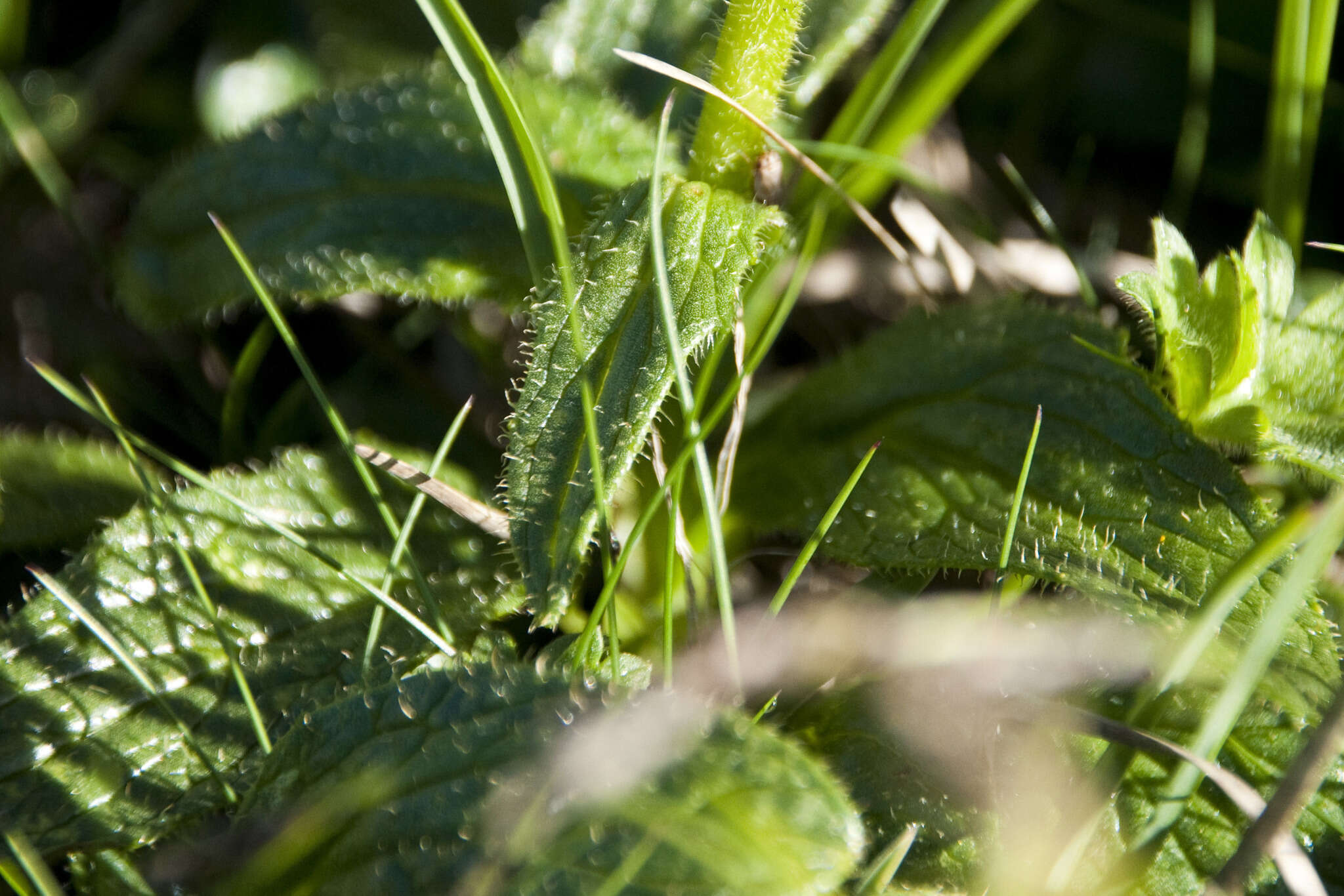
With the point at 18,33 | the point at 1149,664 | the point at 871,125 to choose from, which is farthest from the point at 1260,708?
the point at 18,33

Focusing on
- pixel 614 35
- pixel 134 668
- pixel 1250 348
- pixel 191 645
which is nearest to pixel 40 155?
pixel 614 35

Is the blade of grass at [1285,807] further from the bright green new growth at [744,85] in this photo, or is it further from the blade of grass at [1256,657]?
the bright green new growth at [744,85]

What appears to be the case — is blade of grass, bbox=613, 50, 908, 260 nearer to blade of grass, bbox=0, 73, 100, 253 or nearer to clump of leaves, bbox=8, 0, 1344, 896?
clump of leaves, bbox=8, 0, 1344, 896

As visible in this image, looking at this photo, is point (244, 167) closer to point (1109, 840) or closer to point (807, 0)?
point (807, 0)

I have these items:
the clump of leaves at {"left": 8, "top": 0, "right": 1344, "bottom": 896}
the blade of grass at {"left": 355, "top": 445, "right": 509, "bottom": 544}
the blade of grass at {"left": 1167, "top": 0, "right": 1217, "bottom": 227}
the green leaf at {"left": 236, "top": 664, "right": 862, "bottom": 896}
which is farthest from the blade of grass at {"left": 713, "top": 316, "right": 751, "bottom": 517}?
the blade of grass at {"left": 1167, "top": 0, "right": 1217, "bottom": 227}

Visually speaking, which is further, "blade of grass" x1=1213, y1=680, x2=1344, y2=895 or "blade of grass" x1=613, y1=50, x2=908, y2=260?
"blade of grass" x1=613, y1=50, x2=908, y2=260

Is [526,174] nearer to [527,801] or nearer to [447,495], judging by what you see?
[447,495]
